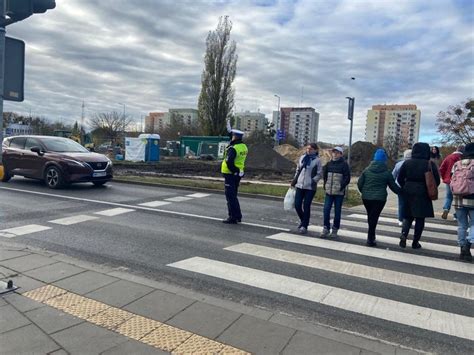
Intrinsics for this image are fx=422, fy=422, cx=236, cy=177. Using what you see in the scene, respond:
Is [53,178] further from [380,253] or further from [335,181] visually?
[380,253]

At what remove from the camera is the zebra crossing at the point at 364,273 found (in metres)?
4.27

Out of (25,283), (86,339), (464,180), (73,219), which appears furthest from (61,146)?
(464,180)

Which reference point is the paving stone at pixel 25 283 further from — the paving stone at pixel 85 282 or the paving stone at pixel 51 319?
the paving stone at pixel 51 319

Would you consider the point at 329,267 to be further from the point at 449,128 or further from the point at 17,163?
the point at 449,128

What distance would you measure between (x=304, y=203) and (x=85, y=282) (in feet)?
15.0

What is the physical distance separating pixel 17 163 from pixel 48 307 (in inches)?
462

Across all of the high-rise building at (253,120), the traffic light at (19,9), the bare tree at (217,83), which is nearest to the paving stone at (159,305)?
the traffic light at (19,9)

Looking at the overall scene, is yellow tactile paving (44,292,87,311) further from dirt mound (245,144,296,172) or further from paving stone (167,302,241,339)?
dirt mound (245,144,296,172)

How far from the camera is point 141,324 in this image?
3.59 m

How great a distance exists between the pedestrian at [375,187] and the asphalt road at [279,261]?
0.43 metres

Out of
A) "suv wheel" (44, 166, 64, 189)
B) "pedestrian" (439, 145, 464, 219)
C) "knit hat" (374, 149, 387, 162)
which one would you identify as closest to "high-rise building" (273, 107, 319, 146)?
"suv wheel" (44, 166, 64, 189)

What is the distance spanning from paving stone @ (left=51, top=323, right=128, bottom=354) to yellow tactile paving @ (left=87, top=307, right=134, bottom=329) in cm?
8

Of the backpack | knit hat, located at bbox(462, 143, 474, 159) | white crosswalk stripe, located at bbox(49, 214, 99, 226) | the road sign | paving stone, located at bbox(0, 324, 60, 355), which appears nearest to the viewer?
paving stone, located at bbox(0, 324, 60, 355)

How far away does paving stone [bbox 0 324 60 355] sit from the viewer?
10.1ft
